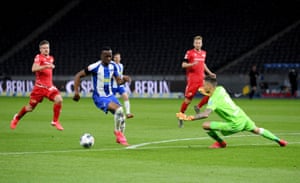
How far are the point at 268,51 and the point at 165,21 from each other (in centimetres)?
755

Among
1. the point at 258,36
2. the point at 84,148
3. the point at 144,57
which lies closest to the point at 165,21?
the point at 144,57

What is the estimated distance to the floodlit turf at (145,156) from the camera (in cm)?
1053

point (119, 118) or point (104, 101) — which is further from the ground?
point (104, 101)

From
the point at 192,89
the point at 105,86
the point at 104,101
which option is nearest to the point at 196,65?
the point at 192,89

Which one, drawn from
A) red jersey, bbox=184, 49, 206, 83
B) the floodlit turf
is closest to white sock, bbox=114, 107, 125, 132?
the floodlit turf

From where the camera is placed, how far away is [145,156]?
42.5 ft

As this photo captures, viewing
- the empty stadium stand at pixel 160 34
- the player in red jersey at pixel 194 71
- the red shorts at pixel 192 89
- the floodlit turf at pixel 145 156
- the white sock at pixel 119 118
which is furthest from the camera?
the empty stadium stand at pixel 160 34

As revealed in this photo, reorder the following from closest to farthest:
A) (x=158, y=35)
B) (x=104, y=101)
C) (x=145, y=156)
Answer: (x=145, y=156) < (x=104, y=101) < (x=158, y=35)

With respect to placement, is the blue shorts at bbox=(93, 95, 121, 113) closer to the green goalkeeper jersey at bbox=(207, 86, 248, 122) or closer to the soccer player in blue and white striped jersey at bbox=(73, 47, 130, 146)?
the soccer player in blue and white striped jersey at bbox=(73, 47, 130, 146)

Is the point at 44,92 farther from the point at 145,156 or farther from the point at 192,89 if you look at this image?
the point at 145,156

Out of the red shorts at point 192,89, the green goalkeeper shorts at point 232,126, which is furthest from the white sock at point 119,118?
the red shorts at point 192,89

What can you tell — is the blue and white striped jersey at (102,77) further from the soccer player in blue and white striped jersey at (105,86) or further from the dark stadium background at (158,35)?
the dark stadium background at (158,35)

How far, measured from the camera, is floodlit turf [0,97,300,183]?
1053 centimetres

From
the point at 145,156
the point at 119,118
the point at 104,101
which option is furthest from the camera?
the point at 104,101
